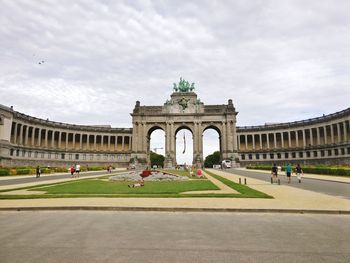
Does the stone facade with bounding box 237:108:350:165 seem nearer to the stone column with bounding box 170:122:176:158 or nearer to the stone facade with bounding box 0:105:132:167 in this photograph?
the stone column with bounding box 170:122:176:158

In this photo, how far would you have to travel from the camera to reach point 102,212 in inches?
540

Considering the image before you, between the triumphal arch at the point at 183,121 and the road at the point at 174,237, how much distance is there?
94.2 metres

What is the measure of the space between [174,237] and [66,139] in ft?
344

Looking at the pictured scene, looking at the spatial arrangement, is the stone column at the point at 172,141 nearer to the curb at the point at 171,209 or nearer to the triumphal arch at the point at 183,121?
the triumphal arch at the point at 183,121

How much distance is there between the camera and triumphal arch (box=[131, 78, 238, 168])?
108 metres

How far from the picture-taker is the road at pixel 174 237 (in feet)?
23.2

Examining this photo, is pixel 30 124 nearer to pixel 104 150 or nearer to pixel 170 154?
pixel 104 150

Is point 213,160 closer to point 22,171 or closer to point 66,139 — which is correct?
point 66,139

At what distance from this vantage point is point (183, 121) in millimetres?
110250

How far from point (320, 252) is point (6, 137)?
8477 cm

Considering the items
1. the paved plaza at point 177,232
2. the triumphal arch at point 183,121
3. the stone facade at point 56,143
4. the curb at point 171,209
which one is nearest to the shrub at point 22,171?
the stone facade at point 56,143

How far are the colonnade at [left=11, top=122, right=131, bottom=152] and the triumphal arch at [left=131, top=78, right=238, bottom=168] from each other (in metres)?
11.3

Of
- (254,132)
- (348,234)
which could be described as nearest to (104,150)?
(254,132)

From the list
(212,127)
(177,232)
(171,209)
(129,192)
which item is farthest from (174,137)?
(177,232)
